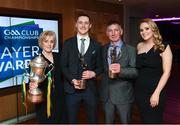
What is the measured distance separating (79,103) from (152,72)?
622 millimetres

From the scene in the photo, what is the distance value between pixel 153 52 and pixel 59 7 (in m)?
3.62

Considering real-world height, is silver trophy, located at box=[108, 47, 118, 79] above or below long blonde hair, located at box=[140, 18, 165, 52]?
below

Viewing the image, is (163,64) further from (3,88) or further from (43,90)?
(3,88)

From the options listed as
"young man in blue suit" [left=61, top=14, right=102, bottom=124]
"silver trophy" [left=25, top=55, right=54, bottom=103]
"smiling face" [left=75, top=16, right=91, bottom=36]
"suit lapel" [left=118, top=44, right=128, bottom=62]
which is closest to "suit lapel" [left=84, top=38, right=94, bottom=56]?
"young man in blue suit" [left=61, top=14, right=102, bottom=124]

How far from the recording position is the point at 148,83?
7.03 feet

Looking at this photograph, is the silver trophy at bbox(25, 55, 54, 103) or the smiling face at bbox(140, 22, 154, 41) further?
the smiling face at bbox(140, 22, 154, 41)

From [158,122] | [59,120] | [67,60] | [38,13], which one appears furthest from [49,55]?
[38,13]

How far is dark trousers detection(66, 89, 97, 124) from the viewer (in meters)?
2.22

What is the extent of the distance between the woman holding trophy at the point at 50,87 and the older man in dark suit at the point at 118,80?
0.38m

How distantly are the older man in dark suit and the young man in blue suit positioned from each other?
90mm

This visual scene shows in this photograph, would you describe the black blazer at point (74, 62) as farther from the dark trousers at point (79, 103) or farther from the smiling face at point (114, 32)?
the smiling face at point (114, 32)

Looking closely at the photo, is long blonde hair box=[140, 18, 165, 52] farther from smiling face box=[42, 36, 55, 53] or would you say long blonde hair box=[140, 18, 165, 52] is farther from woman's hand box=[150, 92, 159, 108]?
smiling face box=[42, 36, 55, 53]

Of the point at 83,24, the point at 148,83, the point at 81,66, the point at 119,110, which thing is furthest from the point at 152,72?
the point at 83,24

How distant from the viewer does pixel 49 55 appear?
6.93 ft
